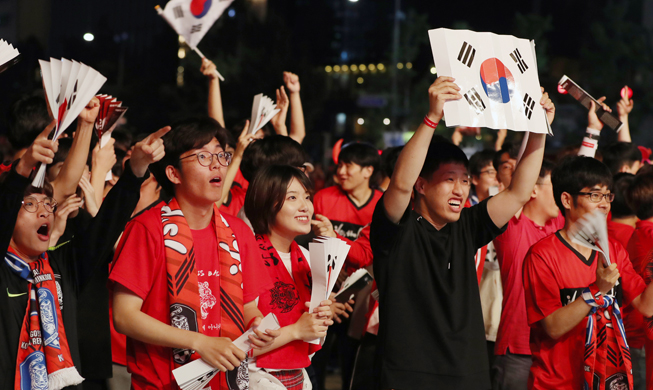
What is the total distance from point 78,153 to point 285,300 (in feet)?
3.59

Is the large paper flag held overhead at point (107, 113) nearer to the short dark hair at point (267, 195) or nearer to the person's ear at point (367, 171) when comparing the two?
the short dark hair at point (267, 195)

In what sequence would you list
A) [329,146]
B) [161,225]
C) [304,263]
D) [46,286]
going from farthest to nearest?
[329,146]
[304,263]
[46,286]
[161,225]

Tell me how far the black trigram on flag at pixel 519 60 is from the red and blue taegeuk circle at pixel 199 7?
3.39 metres

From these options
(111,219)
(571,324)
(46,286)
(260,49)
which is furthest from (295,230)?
(260,49)

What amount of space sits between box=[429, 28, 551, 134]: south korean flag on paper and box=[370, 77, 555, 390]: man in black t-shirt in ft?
0.24

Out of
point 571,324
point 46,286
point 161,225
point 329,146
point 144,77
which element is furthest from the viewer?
point 329,146

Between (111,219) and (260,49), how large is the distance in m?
10.0

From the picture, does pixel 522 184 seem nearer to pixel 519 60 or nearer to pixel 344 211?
pixel 519 60

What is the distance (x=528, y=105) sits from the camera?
2.82 m

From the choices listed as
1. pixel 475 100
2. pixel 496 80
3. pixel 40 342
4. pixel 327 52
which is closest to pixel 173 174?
pixel 40 342

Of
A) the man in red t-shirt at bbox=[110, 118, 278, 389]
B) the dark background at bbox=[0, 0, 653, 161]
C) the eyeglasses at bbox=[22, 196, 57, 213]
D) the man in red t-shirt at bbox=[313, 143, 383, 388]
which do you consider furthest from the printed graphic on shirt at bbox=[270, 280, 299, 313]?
the dark background at bbox=[0, 0, 653, 161]

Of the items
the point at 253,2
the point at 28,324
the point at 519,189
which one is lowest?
the point at 28,324

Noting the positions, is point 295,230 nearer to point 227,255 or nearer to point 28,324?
point 227,255

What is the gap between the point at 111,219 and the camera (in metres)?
2.71
